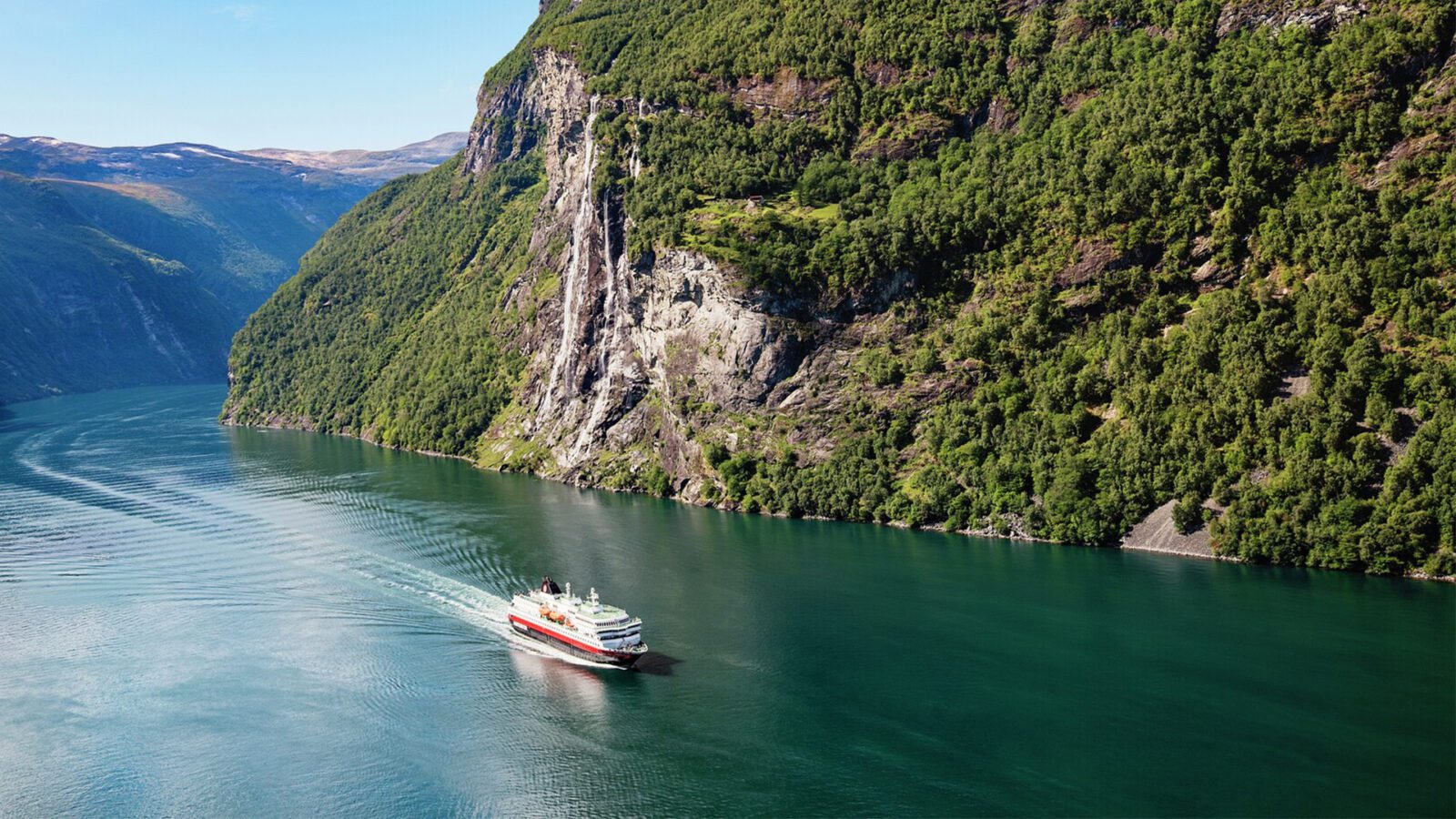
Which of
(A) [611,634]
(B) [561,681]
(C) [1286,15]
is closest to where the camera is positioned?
(B) [561,681]

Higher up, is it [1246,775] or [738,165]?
[738,165]

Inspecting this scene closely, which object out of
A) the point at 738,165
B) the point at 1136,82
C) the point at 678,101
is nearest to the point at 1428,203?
the point at 1136,82

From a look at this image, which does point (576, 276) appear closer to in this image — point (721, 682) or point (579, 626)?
point (579, 626)

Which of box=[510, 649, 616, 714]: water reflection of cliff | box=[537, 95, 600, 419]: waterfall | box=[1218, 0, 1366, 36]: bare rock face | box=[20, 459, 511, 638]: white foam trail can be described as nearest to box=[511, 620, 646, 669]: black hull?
box=[510, 649, 616, 714]: water reflection of cliff

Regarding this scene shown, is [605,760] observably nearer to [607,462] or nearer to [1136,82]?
[607,462]

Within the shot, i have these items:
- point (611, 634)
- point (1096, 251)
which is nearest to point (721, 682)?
point (611, 634)

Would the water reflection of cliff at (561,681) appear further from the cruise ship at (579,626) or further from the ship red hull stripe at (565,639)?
the ship red hull stripe at (565,639)

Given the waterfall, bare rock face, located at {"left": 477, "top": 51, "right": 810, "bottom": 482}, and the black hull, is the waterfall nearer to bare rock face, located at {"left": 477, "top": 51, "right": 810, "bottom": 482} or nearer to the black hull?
bare rock face, located at {"left": 477, "top": 51, "right": 810, "bottom": 482}

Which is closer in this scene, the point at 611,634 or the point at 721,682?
the point at 721,682
